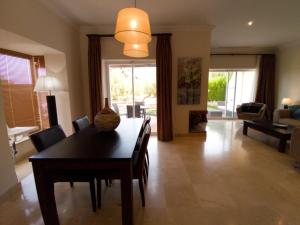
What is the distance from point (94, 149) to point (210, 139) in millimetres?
3362

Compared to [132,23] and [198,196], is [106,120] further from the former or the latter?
[198,196]

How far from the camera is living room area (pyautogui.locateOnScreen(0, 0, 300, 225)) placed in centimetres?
177

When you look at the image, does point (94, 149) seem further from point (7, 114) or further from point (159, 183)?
point (7, 114)

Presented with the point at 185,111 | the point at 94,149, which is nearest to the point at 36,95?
the point at 94,149

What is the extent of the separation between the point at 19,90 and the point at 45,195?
2.68 m

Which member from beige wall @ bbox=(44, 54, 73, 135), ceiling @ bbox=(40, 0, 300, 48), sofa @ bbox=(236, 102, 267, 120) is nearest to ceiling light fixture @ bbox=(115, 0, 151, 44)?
ceiling @ bbox=(40, 0, 300, 48)

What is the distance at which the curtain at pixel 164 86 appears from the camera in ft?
13.3

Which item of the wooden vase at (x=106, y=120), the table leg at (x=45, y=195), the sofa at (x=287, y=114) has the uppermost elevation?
the wooden vase at (x=106, y=120)

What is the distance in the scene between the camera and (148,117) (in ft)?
9.73

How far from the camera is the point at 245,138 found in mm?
4324

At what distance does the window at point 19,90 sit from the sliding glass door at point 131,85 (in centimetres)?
176

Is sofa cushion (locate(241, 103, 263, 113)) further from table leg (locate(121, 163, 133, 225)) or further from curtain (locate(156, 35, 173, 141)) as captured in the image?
table leg (locate(121, 163, 133, 225))

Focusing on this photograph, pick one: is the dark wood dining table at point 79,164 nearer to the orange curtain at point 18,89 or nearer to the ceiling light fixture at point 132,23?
the ceiling light fixture at point 132,23

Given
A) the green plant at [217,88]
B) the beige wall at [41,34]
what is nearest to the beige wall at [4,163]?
the beige wall at [41,34]
